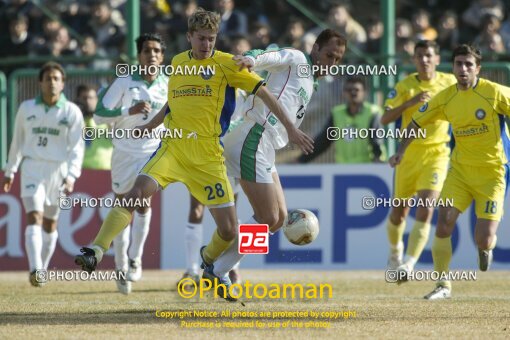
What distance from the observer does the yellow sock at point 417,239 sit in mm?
13062

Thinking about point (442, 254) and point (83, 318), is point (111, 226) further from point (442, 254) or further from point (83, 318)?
point (442, 254)

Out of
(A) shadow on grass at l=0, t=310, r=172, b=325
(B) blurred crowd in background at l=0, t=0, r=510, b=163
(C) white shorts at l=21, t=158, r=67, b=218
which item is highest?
(B) blurred crowd in background at l=0, t=0, r=510, b=163

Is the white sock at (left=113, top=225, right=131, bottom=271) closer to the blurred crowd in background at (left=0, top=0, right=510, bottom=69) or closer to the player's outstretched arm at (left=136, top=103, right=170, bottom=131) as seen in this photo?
the player's outstretched arm at (left=136, top=103, right=170, bottom=131)

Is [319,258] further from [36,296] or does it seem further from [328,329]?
[328,329]

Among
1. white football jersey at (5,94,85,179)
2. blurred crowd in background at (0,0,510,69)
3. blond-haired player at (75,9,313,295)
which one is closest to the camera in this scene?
blond-haired player at (75,9,313,295)

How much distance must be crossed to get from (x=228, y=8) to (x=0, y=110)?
4.28 meters

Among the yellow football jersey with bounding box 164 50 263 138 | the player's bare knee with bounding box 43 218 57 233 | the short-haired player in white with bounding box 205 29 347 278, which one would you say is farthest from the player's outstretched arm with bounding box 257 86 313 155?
the player's bare knee with bounding box 43 218 57 233

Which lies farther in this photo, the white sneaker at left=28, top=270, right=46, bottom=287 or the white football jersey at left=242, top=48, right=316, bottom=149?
the white sneaker at left=28, top=270, right=46, bottom=287

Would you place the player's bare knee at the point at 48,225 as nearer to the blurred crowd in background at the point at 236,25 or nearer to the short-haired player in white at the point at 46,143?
the short-haired player in white at the point at 46,143

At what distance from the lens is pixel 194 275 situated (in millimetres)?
13094

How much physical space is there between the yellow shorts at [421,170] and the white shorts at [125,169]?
125 inches

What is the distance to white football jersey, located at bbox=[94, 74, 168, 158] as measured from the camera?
1249 cm

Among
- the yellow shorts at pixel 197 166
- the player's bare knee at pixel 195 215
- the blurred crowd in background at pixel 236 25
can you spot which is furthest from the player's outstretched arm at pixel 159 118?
the blurred crowd in background at pixel 236 25

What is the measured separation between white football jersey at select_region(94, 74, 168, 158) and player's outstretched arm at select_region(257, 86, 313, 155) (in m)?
2.97
